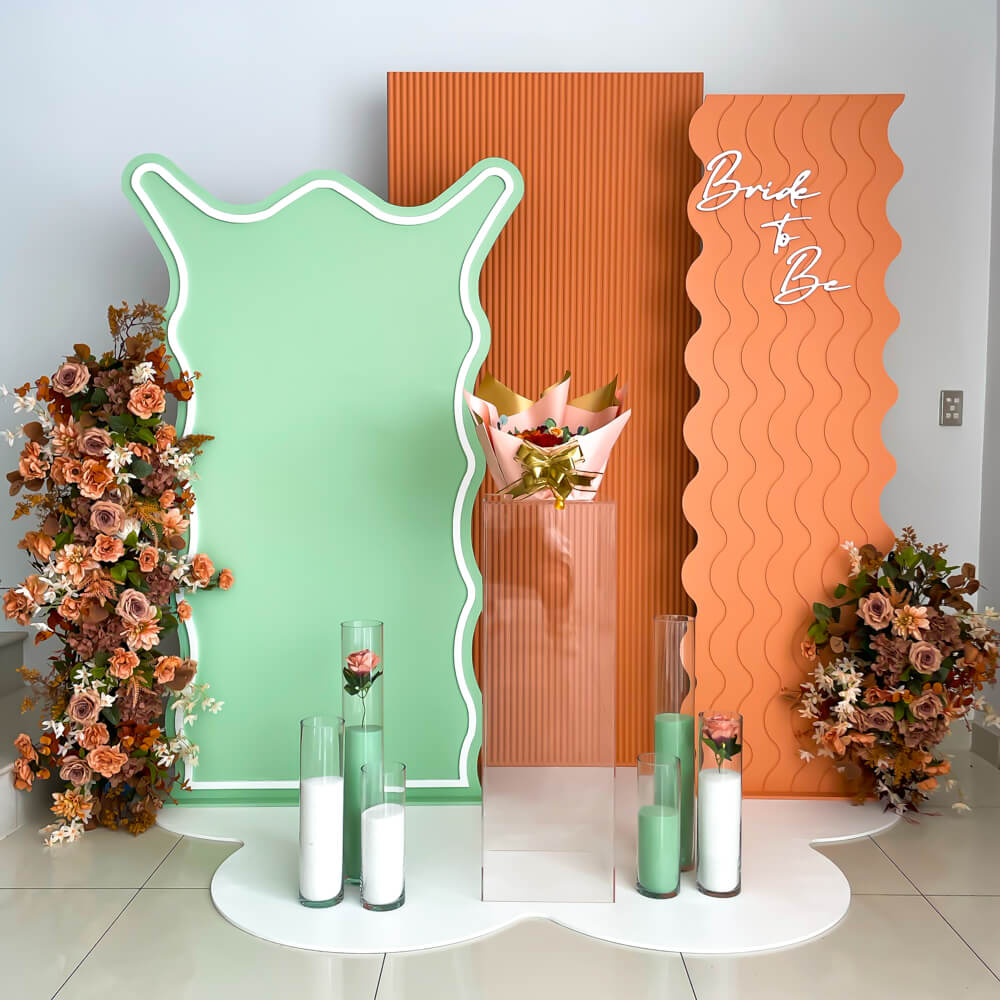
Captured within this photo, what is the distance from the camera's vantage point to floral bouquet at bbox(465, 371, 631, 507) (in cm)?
215

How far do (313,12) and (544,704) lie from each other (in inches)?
90.2

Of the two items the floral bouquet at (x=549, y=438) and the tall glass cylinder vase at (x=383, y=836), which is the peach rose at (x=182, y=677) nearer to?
the tall glass cylinder vase at (x=383, y=836)

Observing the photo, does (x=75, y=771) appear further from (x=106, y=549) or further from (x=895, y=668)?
(x=895, y=668)

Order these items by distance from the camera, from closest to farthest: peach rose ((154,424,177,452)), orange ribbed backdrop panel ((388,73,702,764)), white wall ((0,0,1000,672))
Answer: peach rose ((154,424,177,452)) < orange ribbed backdrop panel ((388,73,702,764)) < white wall ((0,0,1000,672))

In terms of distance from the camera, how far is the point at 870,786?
8.86ft

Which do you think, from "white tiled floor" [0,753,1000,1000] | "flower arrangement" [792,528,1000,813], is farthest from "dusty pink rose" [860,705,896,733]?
"white tiled floor" [0,753,1000,1000]

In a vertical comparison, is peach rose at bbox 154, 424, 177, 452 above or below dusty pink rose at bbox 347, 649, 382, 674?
above

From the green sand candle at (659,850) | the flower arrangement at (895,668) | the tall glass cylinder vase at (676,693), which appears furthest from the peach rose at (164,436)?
the flower arrangement at (895,668)

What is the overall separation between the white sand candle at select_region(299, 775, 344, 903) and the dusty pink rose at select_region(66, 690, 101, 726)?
2.32 feet

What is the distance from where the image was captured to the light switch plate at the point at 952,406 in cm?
305

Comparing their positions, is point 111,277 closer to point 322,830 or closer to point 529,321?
point 529,321

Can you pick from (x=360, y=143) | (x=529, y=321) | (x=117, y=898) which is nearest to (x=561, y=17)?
(x=360, y=143)

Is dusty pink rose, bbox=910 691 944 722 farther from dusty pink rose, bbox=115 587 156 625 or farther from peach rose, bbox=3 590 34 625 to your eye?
peach rose, bbox=3 590 34 625

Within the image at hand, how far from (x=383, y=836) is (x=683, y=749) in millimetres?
713
